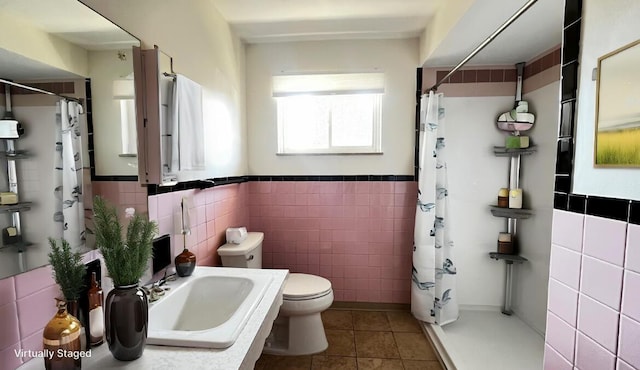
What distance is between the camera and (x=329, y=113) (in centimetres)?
254

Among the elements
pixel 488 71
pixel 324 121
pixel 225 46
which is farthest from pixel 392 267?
pixel 225 46

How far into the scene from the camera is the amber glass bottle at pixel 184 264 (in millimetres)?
1382

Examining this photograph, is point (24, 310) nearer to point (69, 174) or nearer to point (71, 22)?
point (69, 174)

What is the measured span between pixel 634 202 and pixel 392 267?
1941 millimetres

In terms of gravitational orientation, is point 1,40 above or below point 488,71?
below

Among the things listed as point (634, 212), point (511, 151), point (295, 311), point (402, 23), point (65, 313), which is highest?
point (402, 23)

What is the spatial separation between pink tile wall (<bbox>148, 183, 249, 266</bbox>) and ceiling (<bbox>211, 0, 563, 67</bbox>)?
4.15 feet

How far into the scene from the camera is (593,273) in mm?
845

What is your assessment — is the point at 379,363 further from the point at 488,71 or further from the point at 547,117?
the point at 488,71

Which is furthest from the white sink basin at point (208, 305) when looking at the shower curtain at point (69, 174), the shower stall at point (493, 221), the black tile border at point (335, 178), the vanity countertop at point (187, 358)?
the shower stall at point (493, 221)

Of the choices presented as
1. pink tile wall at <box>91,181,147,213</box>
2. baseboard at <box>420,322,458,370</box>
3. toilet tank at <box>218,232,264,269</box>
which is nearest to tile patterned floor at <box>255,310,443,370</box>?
baseboard at <box>420,322,458,370</box>

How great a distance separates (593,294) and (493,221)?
1752mm

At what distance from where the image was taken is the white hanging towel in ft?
4.42

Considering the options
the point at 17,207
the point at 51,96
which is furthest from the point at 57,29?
the point at 17,207
